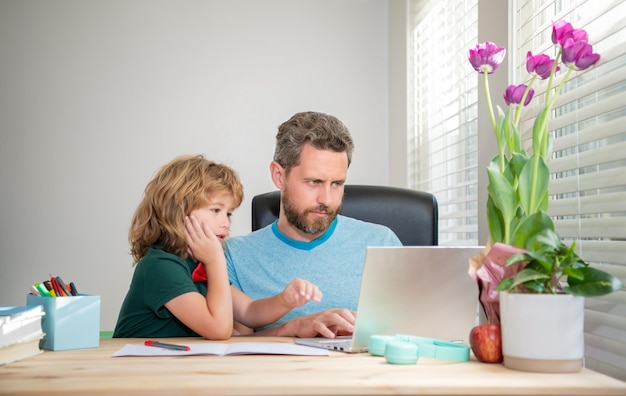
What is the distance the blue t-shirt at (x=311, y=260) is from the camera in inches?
80.4

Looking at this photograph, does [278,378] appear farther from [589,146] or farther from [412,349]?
[589,146]

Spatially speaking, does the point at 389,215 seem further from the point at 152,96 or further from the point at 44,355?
the point at 152,96

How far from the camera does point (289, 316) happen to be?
78.5 inches

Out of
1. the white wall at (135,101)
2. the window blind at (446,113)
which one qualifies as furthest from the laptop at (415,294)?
the white wall at (135,101)

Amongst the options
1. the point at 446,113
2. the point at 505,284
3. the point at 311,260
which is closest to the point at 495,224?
the point at 505,284

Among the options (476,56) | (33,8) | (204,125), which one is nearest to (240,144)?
Result: (204,125)

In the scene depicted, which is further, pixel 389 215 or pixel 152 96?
pixel 152 96

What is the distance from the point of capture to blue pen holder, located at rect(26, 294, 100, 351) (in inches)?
52.2

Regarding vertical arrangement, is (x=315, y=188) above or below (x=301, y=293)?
above

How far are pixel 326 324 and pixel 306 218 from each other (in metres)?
0.46

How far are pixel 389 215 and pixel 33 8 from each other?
240cm

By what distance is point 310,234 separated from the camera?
2.10 meters

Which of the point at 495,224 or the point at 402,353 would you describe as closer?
the point at 402,353

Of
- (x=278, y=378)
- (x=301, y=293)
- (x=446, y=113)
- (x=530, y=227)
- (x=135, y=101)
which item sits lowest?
(x=278, y=378)
